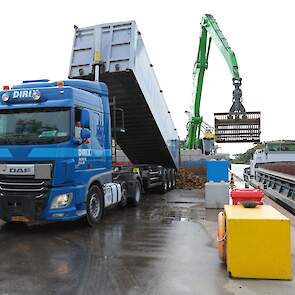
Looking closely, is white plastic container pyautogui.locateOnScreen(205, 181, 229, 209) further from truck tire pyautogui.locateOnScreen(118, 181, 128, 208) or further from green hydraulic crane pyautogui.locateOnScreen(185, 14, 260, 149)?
green hydraulic crane pyautogui.locateOnScreen(185, 14, 260, 149)

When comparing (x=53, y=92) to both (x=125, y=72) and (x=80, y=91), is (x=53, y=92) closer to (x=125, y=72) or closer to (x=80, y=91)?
(x=80, y=91)

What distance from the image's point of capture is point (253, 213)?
4.79 meters

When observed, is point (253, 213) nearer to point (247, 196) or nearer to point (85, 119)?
point (247, 196)

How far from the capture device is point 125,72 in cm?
913

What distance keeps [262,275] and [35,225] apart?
510 centimetres

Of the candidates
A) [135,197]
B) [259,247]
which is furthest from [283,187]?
[259,247]

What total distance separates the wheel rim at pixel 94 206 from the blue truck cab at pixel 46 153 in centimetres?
8

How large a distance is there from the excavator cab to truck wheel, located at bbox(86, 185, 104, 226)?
621 inches

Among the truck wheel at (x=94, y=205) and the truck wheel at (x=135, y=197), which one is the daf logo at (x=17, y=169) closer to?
the truck wheel at (x=94, y=205)

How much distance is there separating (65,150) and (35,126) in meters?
0.79

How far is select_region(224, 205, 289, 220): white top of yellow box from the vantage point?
4574 millimetres

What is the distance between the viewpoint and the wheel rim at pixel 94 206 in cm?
772

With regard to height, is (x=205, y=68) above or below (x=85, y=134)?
above

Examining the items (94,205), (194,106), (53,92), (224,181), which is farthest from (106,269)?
(194,106)
